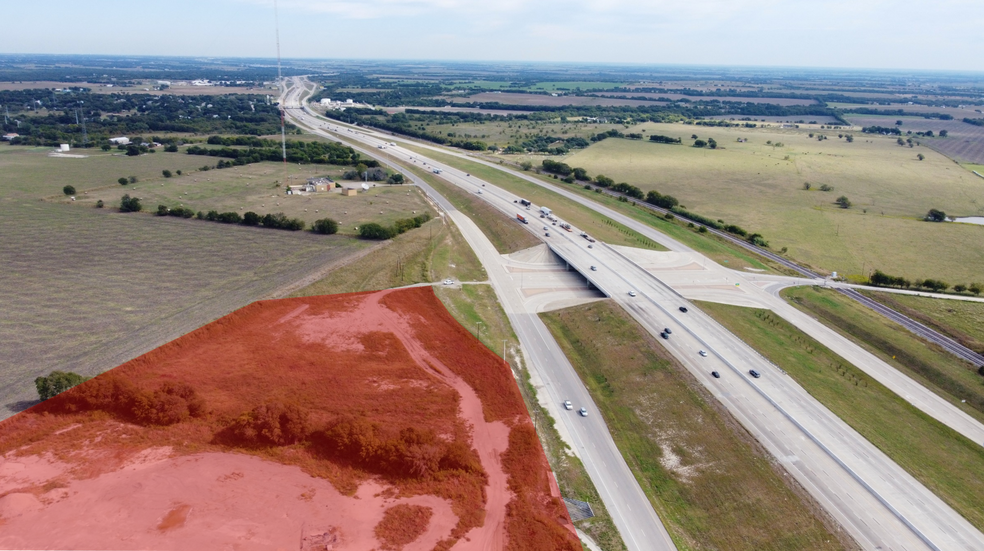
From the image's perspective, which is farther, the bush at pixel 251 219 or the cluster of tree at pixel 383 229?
the bush at pixel 251 219

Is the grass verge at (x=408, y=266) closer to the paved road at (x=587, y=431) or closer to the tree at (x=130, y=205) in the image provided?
the paved road at (x=587, y=431)

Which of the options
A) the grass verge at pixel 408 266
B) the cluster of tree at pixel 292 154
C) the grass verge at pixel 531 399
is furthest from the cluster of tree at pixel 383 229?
the cluster of tree at pixel 292 154

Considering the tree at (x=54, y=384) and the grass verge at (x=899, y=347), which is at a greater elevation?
the tree at (x=54, y=384)

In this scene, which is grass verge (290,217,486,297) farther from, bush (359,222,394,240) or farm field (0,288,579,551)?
farm field (0,288,579,551)

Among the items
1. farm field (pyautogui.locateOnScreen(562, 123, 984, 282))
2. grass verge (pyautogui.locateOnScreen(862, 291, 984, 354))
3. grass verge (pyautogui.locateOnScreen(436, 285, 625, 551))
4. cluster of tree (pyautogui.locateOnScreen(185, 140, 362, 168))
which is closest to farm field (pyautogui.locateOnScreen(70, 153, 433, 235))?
cluster of tree (pyautogui.locateOnScreen(185, 140, 362, 168))

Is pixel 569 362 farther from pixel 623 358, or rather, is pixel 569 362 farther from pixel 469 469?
pixel 469 469

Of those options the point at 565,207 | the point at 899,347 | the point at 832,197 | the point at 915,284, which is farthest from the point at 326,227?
the point at 832,197
